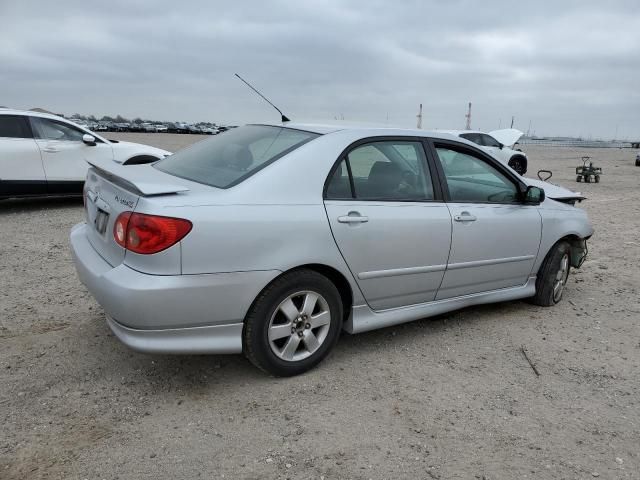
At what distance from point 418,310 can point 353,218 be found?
3.16 ft

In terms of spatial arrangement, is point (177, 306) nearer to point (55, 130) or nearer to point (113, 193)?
point (113, 193)

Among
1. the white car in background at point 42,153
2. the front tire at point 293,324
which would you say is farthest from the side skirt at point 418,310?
the white car in background at point 42,153

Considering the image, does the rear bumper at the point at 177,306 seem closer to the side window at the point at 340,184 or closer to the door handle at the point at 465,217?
the side window at the point at 340,184

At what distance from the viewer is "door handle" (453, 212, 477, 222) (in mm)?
3855

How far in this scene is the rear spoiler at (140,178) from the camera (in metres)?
2.87

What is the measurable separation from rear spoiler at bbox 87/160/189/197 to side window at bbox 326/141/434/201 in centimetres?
97

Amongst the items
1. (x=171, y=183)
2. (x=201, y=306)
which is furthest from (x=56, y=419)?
(x=171, y=183)

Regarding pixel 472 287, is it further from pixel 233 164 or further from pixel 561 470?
pixel 233 164

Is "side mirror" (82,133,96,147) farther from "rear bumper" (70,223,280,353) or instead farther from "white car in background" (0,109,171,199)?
"rear bumper" (70,223,280,353)

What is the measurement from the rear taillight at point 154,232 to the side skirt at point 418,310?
4.29 feet

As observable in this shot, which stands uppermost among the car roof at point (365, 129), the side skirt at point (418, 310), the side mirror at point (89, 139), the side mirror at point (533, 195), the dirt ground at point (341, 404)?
the car roof at point (365, 129)


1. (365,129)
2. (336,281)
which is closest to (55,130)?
(365,129)

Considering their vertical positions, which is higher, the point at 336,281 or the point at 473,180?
the point at 473,180

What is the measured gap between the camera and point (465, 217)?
154 inches
